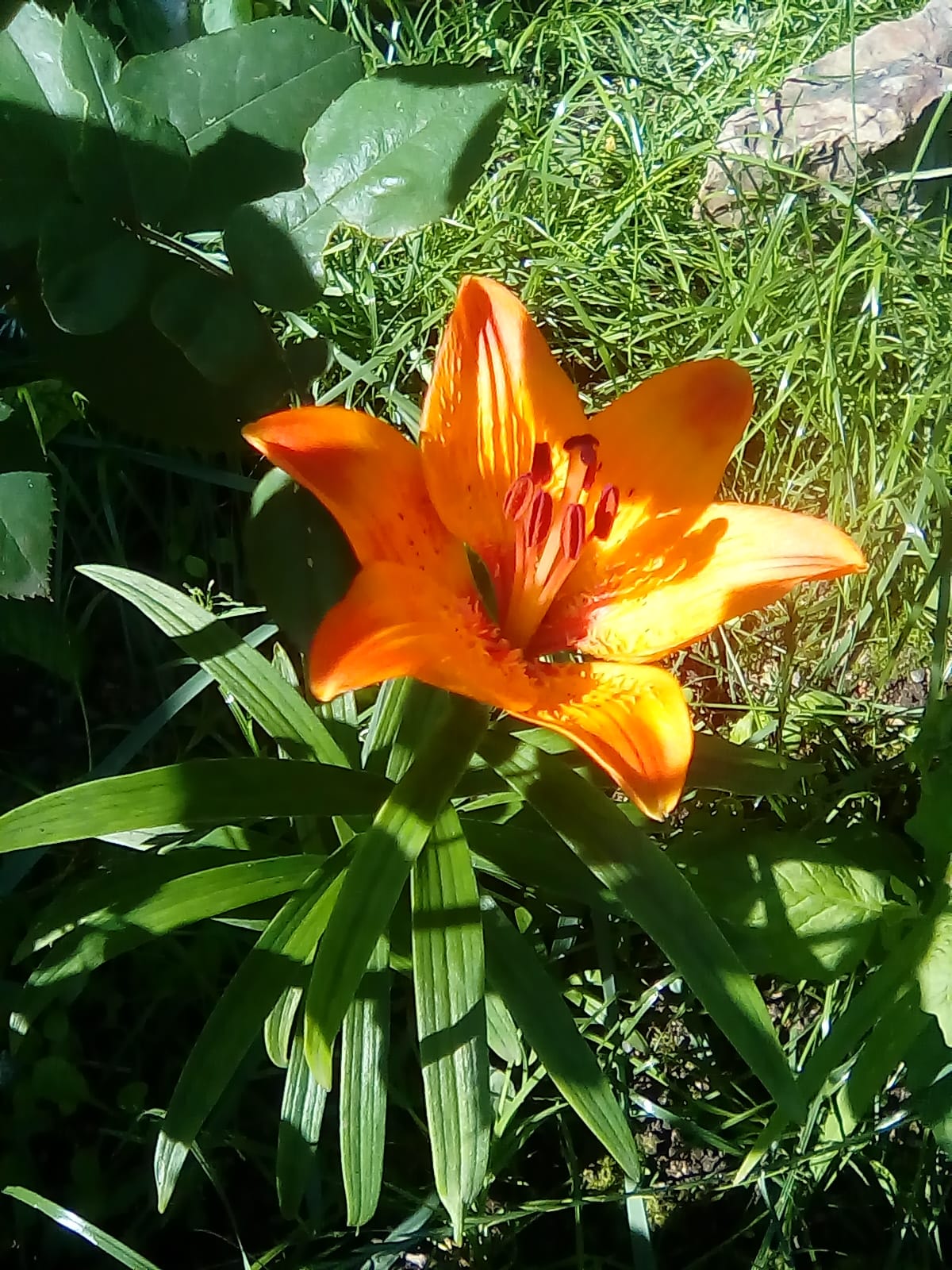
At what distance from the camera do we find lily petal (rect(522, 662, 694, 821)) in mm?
679

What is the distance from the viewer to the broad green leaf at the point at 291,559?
31.9 inches

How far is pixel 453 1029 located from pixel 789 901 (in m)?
0.39

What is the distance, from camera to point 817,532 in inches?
31.8

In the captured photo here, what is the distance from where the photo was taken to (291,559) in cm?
82

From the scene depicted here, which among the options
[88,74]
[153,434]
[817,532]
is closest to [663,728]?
[817,532]

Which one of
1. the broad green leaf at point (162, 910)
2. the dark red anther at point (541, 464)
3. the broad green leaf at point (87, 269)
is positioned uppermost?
the broad green leaf at point (87, 269)

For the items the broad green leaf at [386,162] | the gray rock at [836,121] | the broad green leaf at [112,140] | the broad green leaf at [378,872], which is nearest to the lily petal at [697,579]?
the broad green leaf at [378,872]

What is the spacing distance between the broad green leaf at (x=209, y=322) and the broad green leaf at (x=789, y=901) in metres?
0.68

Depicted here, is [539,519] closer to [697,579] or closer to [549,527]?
[549,527]

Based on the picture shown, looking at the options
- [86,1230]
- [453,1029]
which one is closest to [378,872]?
[453,1029]

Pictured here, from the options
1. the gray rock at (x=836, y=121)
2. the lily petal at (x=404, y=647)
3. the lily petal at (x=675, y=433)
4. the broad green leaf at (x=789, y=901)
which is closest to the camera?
the lily petal at (x=404, y=647)

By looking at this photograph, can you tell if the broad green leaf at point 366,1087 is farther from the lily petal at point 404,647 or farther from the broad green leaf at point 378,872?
the lily petal at point 404,647

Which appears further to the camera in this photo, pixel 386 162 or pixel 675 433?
pixel 675 433

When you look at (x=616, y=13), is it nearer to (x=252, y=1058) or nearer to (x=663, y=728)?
(x=663, y=728)
